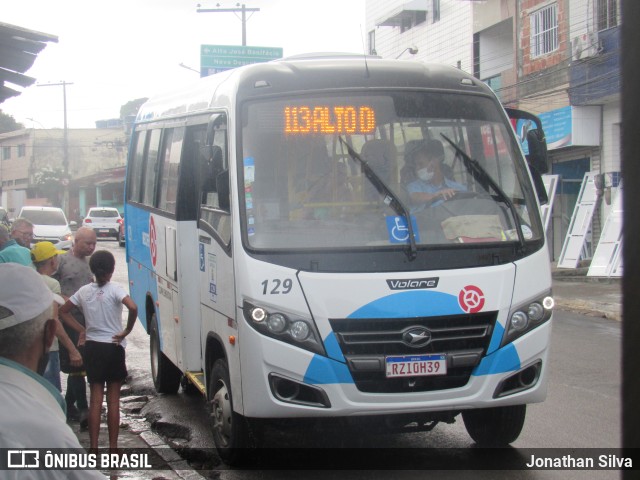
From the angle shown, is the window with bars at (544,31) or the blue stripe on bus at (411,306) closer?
the blue stripe on bus at (411,306)

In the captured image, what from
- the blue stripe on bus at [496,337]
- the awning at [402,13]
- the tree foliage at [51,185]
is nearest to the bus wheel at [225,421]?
the blue stripe on bus at [496,337]

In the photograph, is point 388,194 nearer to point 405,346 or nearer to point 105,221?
point 405,346

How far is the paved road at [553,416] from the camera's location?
6.51 metres

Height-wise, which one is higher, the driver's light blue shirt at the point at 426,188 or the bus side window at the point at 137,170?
the bus side window at the point at 137,170

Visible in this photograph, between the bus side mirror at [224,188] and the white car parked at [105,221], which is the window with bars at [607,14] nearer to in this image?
the bus side mirror at [224,188]

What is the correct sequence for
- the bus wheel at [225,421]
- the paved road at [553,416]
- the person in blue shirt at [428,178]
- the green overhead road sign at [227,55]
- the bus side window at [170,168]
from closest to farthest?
the bus wheel at [225,421]
the person in blue shirt at [428,178]
the paved road at [553,416]
the bus side window at [170,168]
the green overhead road sign at [227,55]

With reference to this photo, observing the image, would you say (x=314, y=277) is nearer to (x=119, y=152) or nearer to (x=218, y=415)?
(x=218, y=415)

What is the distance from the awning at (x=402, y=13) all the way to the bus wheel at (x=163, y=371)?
25.4 m

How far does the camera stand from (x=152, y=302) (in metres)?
9.16

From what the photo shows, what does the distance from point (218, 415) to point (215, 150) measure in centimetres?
186

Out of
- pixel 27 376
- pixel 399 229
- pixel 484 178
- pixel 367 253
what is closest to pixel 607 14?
pixel 484 178

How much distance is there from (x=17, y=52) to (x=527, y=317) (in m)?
3.72

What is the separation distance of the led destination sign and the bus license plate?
1.65 m

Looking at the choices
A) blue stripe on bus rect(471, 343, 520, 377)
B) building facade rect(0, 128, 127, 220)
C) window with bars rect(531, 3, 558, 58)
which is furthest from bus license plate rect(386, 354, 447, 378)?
building facade rect(0, 128, 127, 220)
